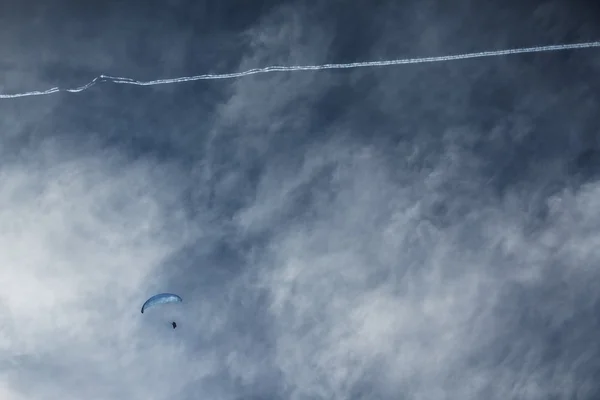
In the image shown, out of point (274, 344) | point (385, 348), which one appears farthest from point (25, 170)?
point (385, 348)

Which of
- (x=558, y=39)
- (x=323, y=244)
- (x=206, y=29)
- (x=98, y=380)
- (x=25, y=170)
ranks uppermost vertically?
(x=206, y=29)

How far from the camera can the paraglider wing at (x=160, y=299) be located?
26484mm

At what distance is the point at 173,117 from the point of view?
2920 cm

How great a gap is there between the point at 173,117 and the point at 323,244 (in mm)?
8766

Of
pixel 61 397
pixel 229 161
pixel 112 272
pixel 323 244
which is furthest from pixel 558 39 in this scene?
pixel 61 397

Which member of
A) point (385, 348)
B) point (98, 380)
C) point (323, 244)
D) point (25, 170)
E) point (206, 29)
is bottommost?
point (385, 348)

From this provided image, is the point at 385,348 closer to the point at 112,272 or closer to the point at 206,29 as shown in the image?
the point at 112,272

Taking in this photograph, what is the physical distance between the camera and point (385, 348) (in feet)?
92.7

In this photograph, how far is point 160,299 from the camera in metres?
26.6

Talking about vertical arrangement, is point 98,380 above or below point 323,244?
below

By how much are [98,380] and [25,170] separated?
9815mm

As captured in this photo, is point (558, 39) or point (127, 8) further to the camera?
point (127, 8)

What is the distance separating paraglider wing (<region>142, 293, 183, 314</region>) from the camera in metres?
26.5

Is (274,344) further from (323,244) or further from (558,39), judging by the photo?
(558,39)
